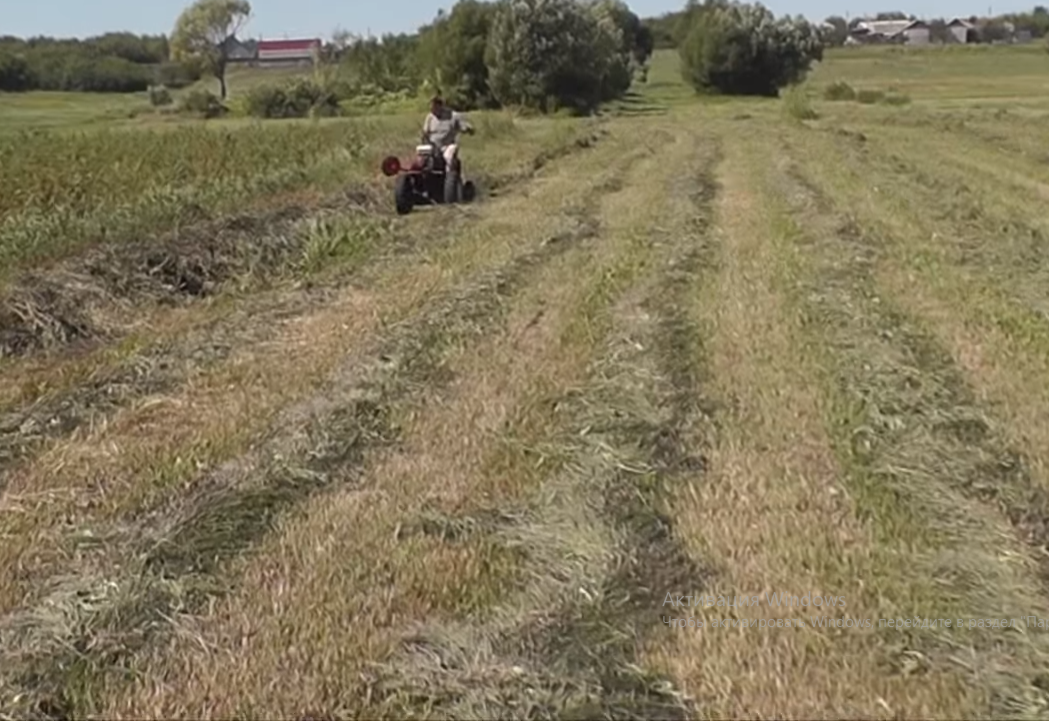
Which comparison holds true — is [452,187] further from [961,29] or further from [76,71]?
[961,29]

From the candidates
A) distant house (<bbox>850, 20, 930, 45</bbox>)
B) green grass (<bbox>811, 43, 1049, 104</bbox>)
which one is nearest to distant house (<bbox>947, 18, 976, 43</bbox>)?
distant house (<bbox>850, 20, 930, 45</bbox>)

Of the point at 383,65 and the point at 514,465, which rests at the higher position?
the point at 514,465

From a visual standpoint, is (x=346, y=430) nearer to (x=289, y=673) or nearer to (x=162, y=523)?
(x=162, y=523)

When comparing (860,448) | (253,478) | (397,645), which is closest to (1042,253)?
(860,448)

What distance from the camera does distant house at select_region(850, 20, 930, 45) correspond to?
476 feet

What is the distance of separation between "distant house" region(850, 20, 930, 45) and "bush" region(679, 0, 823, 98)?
8282 cm

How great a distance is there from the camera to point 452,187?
17141 millimetres

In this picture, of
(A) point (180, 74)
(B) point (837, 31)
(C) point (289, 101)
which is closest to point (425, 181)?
(C) point (289, 101)

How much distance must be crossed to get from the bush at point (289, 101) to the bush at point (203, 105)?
1.65 meters

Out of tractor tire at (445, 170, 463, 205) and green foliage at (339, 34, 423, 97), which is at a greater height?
tractor tire at (445, 170, 463, 205)

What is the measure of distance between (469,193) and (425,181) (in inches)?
40.4

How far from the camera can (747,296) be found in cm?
1034

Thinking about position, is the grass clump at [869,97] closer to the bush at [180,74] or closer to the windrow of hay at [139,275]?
the windrow of hay at [139,275]

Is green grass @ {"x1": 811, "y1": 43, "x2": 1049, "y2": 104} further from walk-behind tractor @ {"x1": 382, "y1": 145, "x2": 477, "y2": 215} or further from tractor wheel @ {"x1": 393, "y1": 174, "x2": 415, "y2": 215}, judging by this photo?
tractor wheel @ {"x1": 393, "y1": 174, "x2": 415, "y2": 215}
